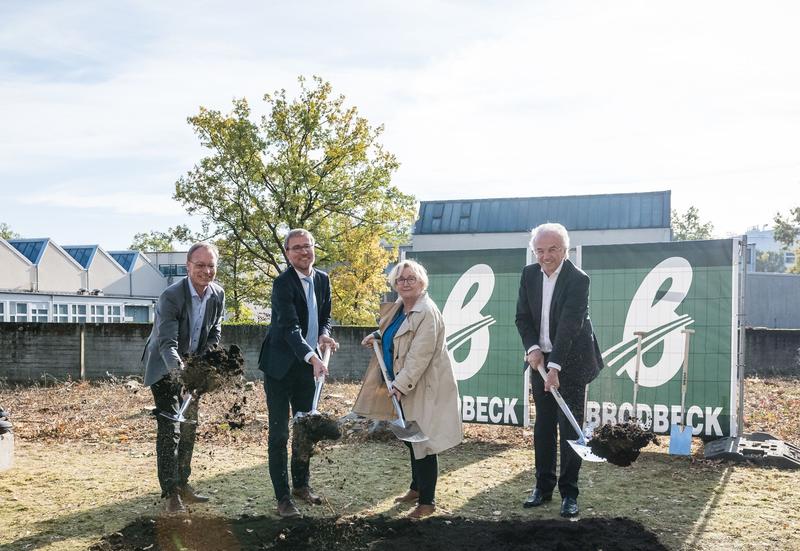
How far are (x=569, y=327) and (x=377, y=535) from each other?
6.37 feet

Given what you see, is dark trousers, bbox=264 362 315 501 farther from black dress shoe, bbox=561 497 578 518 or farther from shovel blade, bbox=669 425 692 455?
shovel blade, bbox=669 425 692 455

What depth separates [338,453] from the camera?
8117 mm

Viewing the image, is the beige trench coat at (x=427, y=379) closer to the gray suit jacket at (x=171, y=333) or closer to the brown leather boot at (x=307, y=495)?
the brown leather boot at (x=307, y=495)

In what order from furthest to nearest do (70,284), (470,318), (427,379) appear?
(70,284) < (470,318) < (427,379)

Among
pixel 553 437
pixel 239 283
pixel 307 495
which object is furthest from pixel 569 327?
pixel 239 283

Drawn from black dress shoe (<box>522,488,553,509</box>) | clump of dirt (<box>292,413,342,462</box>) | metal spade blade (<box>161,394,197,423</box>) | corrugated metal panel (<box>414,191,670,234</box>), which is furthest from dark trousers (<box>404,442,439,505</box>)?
corrugated metal panel (<box>414,191,670,234</box>)

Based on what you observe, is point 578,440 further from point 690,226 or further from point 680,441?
point 690,226

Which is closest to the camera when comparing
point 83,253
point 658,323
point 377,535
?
point 377,535

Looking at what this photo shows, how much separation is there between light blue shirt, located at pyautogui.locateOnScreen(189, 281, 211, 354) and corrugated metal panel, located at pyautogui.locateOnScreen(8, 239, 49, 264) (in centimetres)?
3979

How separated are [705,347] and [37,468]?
690cm

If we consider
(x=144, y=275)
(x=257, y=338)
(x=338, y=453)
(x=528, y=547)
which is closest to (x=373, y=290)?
(x=257, y=338)

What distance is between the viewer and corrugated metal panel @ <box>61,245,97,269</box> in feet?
152

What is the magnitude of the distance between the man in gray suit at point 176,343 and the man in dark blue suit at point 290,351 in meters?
0.49

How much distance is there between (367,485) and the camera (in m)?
6.52
